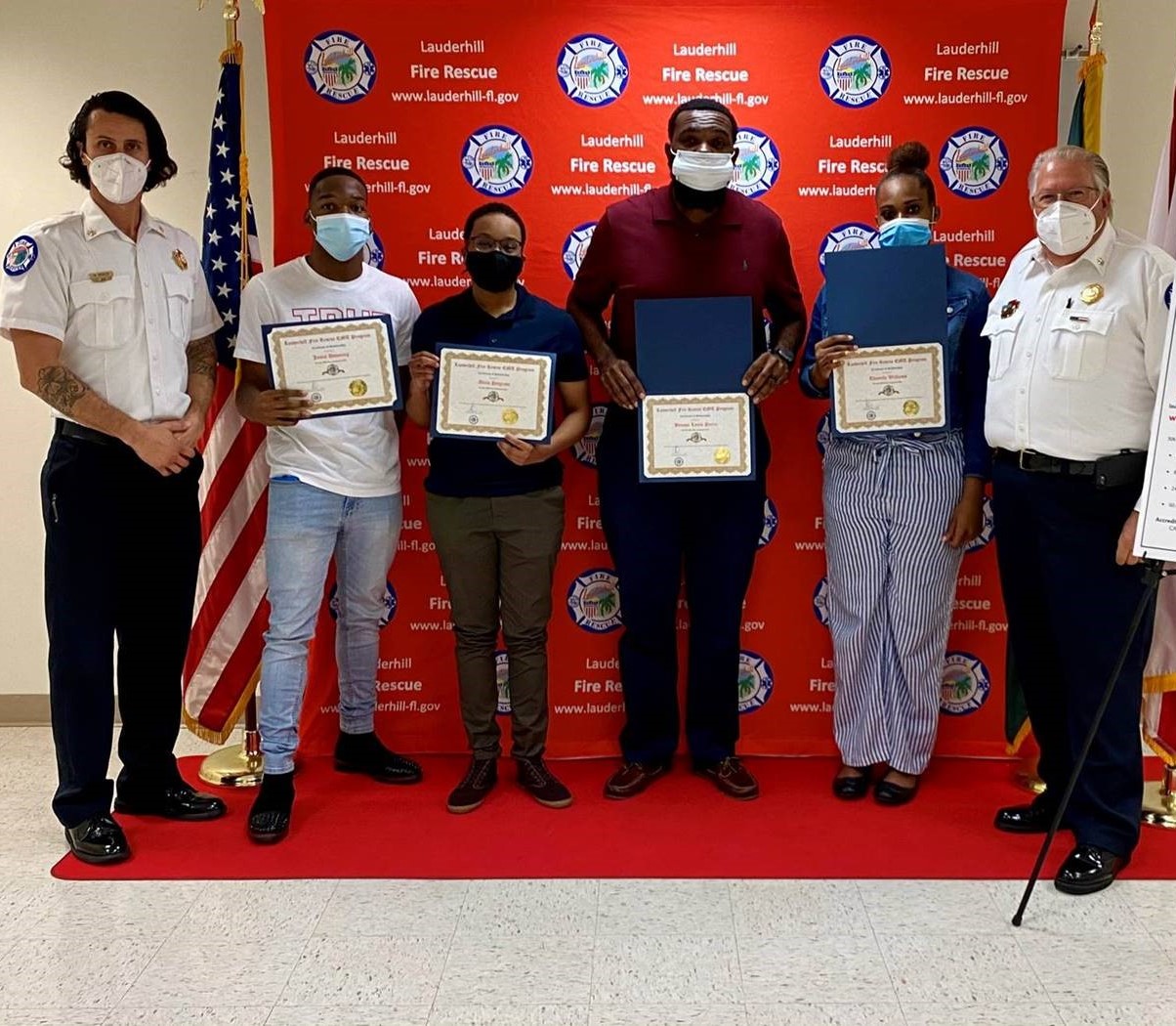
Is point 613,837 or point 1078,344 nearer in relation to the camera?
point 1078,344

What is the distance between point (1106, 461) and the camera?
2602mm

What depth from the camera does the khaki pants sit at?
303 cm

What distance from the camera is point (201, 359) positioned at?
303cm

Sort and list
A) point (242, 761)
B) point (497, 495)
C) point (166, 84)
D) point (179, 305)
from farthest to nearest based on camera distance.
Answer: point (166, 84), point (242, 761), point (497, 495), point (179, 305)

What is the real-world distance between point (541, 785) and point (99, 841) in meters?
1.20

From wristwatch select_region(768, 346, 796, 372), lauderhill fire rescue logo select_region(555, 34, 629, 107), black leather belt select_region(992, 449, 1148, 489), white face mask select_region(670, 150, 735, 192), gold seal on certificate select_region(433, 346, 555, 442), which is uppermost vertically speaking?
lauderhill fire rescue logo select_region(555, 34, 629, 107)

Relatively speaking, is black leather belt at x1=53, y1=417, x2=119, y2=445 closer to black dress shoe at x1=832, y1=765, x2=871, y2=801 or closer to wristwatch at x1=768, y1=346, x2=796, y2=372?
wristwatch at x1=768, y1=346, x2=796, y2=372

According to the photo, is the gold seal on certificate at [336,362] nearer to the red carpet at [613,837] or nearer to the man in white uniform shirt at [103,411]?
the man in white uniform shirt at [103,411]

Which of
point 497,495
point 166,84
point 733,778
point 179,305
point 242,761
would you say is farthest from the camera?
point 166,84

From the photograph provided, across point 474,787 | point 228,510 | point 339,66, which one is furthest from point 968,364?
point 228,510

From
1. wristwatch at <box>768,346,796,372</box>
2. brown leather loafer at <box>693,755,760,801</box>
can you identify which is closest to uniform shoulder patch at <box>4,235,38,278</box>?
wristwatch at <box>768,346,796,372</box>

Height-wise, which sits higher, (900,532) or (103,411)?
(103,411)

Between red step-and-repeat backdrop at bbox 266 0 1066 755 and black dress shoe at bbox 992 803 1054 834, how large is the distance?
932 mm

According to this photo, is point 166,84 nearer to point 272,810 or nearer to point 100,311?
point 100,311
